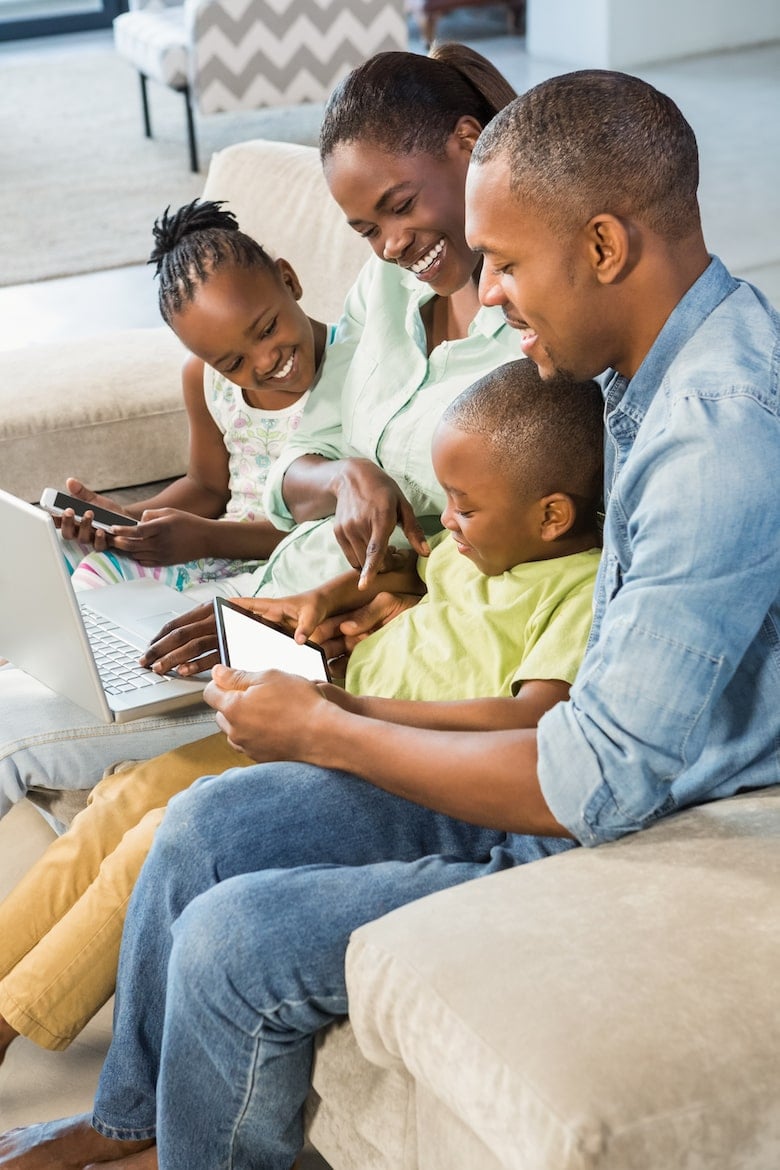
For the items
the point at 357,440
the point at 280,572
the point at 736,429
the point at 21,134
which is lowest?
the point at 21,134

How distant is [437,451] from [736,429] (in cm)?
50

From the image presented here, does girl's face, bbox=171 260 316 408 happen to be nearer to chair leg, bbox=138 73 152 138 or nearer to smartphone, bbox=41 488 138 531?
smartphone, bbox=41 488 138 531

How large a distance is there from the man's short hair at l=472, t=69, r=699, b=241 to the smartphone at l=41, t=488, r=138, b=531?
1.14 m

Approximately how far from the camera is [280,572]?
77.6 inches

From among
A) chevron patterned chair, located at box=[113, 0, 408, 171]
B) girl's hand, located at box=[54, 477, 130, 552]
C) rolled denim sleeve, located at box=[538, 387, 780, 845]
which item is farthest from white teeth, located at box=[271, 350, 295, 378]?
chevron patterned chair, located at box=[113, 0, 408, 171]

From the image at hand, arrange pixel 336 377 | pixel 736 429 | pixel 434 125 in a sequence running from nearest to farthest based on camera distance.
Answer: pixel 736 429
pixel 434 125
pixel 336 377

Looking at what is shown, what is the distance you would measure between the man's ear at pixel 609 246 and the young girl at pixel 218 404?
908 millimetres

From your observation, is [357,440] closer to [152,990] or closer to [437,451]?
[437,451]

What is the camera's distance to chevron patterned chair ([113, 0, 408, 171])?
5930 millimetres

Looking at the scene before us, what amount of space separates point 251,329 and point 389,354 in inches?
8.5

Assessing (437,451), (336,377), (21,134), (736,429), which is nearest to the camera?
(736,429)

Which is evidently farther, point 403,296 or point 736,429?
point 403,296

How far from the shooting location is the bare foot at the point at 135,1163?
1.43 m

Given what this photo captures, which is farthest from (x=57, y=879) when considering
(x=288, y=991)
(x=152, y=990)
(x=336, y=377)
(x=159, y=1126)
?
(x=336, y=377)
